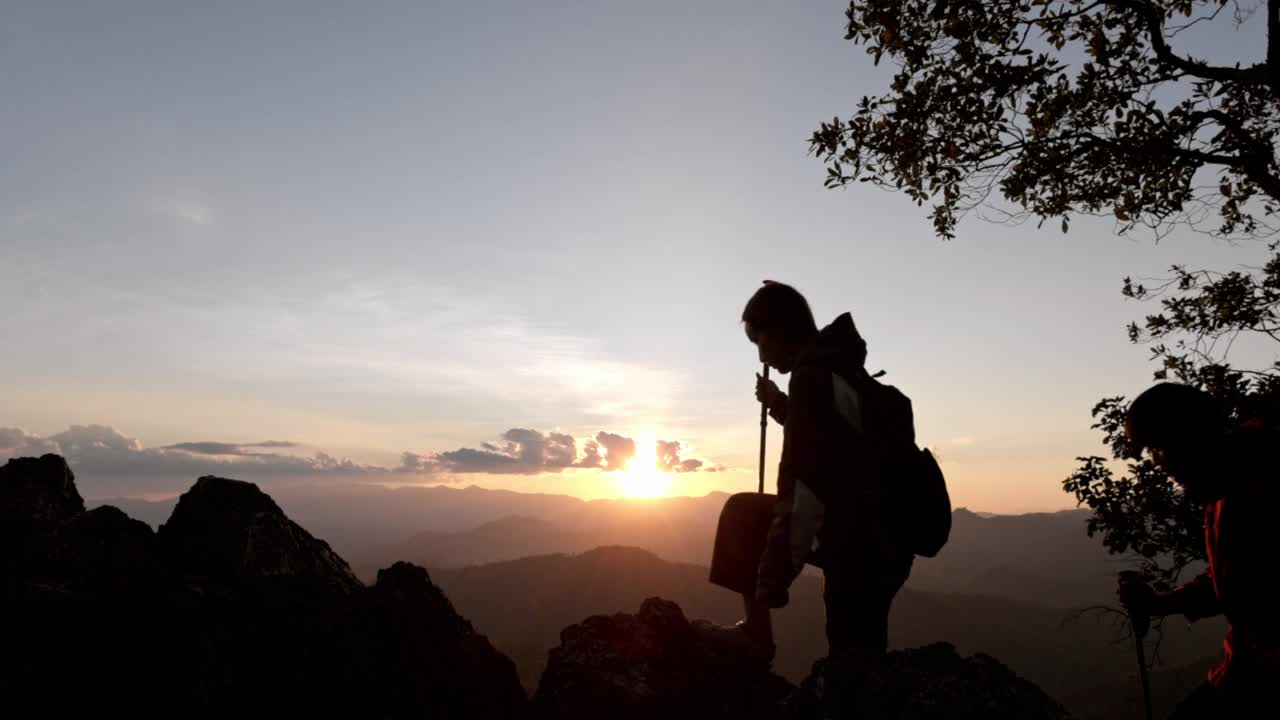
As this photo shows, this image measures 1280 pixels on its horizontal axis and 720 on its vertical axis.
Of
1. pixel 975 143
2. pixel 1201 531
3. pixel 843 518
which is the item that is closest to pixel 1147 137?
pixel 975 143

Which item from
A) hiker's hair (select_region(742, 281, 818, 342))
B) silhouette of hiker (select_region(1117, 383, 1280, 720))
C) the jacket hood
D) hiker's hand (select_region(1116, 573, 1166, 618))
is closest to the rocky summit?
hiker's hand (select_region(1116, 573, 1166, 618))

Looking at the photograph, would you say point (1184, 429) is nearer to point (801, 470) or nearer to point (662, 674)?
point (801, 470)

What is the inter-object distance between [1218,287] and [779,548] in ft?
43.0

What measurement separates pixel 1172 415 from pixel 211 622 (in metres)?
6.50

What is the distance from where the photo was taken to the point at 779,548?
483 centimetres

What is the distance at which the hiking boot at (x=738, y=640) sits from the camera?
609 cm

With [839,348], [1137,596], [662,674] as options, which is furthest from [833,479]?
[662,674]

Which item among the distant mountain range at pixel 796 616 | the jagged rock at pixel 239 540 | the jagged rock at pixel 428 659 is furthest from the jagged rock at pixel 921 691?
the distant mountain range at pixel 796 616

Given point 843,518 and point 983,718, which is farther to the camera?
point 843,518

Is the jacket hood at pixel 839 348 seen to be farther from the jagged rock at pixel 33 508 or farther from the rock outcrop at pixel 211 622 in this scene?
the jagged rock at pixel 33 508

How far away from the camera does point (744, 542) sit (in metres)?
5.73

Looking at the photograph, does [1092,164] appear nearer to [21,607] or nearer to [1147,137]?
[1147,137]

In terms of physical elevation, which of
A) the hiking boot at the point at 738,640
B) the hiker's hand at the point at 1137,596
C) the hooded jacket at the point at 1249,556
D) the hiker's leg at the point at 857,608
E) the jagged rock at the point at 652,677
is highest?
the hooded jacket at the point at 1249,556

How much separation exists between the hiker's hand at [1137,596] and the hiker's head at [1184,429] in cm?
123
